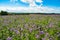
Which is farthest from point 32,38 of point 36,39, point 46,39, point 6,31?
point 6,31

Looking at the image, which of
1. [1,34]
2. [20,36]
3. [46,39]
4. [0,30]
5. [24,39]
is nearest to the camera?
[46,39]

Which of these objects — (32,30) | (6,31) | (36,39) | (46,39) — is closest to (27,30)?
(32,30)

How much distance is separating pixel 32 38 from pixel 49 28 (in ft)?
4.84

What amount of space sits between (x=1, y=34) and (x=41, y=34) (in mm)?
1097

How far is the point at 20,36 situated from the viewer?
508 cm

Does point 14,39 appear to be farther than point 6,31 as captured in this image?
No

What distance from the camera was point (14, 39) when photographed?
4832 millimetres

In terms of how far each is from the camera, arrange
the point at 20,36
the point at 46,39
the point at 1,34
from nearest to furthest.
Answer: the point at 46,39 < the point at 20,36 < the point at 1,34

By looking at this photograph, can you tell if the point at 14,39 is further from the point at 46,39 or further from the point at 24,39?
the point at 46,39

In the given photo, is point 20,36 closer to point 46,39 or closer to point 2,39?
point 2,39

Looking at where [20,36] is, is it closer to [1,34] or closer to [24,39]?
[24,39]

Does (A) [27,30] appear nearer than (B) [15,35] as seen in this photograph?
No

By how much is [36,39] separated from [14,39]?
1.55ft

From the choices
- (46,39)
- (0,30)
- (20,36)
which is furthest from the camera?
(0,30)
